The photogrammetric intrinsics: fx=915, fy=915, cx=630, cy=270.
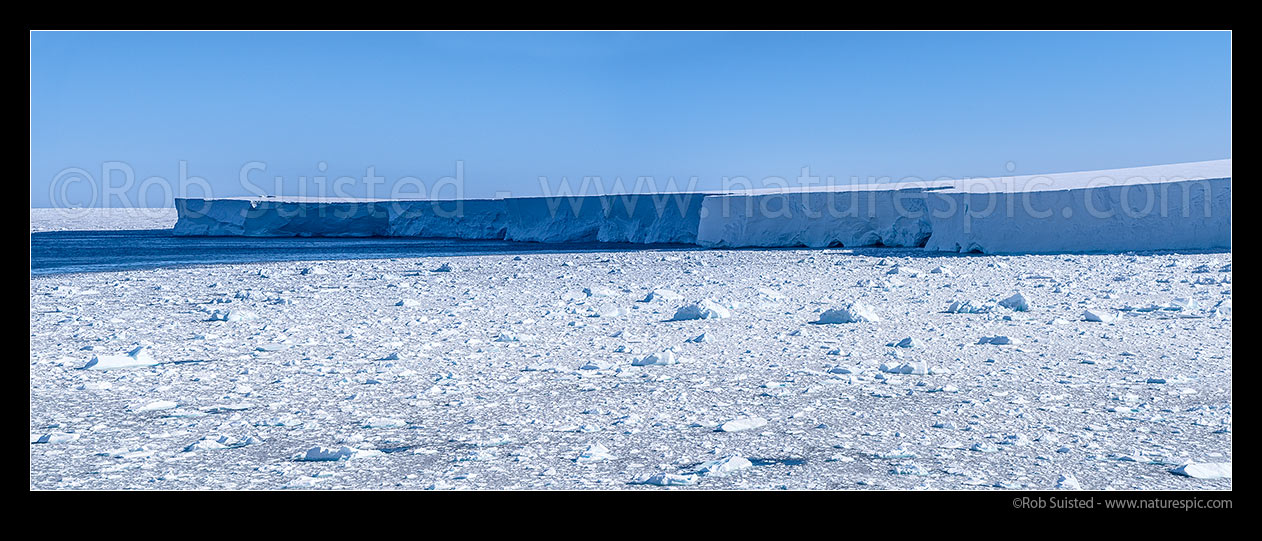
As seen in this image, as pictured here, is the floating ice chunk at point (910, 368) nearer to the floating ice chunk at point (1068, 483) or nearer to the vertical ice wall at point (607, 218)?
the floating ice chunk at point (1068, 483)

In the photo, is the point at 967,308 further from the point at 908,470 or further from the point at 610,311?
the point at 908,470

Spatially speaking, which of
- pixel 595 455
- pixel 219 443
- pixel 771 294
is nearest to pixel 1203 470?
pixel 595 455

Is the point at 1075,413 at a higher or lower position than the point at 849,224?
lower

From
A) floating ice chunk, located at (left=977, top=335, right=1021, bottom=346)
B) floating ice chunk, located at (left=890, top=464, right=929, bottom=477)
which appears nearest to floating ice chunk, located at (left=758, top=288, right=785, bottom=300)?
floating ice chunk, located at (left=977, top=335, right=1021, bottom=346)

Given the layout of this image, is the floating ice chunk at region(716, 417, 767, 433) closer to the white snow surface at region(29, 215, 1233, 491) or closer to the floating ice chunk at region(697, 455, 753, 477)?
the white snow surface at region(29, 215, 1233, 491)
